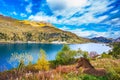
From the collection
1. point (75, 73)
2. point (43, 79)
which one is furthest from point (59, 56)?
A: point (43, 79)

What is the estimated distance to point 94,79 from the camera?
34.2 ft

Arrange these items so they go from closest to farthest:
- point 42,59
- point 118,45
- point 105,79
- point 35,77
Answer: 1. point 35,77
2. point 105,79
3. point 42,59
4. point 118,45

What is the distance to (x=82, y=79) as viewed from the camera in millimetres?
10336

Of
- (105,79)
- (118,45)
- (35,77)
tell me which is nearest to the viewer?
(35,77)

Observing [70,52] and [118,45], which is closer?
[70,52]

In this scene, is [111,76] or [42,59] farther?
[42,59]

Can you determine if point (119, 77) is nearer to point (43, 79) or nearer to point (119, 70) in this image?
point (119, 70)

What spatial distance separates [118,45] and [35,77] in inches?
2108

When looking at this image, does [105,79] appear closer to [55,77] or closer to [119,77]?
[119,77]

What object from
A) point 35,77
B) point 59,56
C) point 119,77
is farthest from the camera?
point 59,56

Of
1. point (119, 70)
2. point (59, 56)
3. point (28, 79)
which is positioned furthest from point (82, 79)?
point (59, 56)

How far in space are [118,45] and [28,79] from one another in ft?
176

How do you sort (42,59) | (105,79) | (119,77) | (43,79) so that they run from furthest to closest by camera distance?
(42,59) → (105,79) → (119,77) → (43,79)

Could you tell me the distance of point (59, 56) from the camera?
51.8 metres
